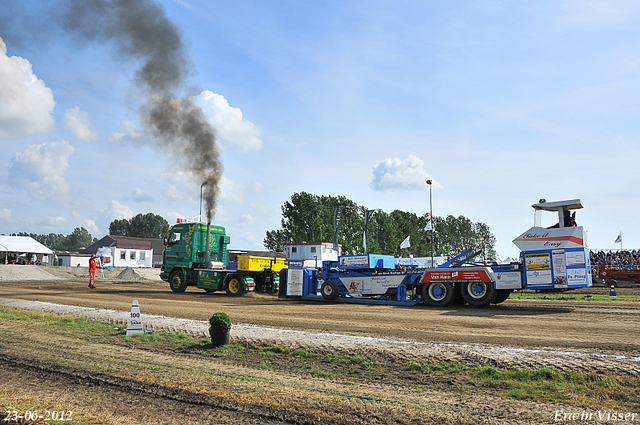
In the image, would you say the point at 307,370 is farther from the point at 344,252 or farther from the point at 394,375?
the point at 344,252

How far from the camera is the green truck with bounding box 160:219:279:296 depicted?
2256cm

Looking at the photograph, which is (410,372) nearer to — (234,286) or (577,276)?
(577,276)

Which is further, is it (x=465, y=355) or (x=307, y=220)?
(x=307, y=220)

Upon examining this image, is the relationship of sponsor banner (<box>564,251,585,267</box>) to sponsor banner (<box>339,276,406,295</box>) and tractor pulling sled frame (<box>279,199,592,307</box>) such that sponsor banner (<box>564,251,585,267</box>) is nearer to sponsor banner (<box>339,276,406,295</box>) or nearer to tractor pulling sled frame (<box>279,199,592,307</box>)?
tractor pulling sled frame (<box>279,199,592,307</box>)

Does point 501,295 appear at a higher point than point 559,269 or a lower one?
lower

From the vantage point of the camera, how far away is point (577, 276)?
1475cm

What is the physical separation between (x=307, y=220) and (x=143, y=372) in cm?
6122

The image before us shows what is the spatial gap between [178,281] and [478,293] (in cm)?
1521

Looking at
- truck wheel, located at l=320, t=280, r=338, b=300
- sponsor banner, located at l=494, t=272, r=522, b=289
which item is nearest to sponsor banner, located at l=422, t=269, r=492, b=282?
sponsor banner, located at l=494, t=272, r=522, b=289

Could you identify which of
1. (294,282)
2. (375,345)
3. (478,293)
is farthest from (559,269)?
(294,282)

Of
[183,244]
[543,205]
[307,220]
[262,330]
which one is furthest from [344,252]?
[262,330]

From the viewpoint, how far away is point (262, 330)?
413 inches

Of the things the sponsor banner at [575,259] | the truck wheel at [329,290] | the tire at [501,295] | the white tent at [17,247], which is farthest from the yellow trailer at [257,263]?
the white tent at [17,247]

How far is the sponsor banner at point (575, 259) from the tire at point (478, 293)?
262 cm
